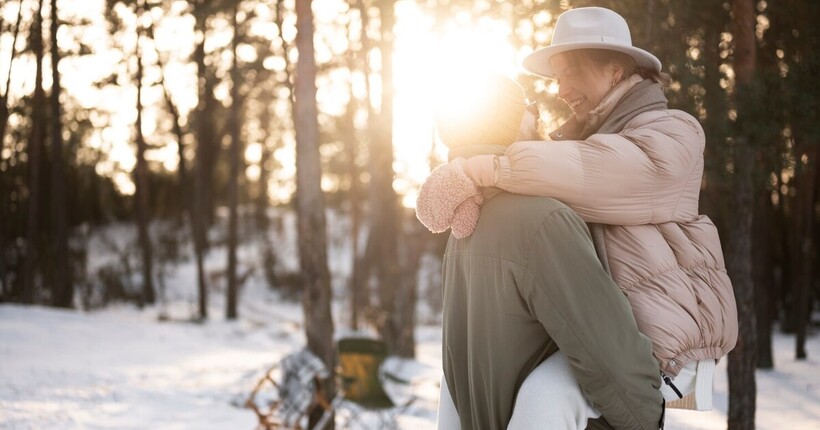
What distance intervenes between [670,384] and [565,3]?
5.91m

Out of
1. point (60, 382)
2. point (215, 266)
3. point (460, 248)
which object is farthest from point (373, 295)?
point (460, 248)

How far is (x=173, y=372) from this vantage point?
49.7 feet

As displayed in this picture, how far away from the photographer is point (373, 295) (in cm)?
3266

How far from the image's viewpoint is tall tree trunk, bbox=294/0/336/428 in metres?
9.99

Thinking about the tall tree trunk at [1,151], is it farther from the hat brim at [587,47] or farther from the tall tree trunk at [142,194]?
the hat brim at [587,47]

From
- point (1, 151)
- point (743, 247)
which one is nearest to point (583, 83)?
point (743, 247)

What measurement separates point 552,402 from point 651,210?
55cm

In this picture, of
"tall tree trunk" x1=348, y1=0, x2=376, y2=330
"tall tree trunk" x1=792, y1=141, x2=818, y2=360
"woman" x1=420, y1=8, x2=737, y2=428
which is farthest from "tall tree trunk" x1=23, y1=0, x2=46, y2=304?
"woman" x1=420, y1=8, x2=737, y2=428

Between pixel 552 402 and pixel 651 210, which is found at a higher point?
pixel 651 210

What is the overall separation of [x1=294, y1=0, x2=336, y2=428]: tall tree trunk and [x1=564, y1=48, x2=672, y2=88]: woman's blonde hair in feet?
25.1

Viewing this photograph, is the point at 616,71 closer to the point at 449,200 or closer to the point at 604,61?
the point at 604,61

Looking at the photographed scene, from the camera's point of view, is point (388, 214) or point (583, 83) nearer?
point (583, 83)

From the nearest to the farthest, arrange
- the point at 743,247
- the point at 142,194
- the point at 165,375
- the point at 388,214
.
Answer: the point at 743,247
the point at 165,375
the point at 388,214
the point at 142,194

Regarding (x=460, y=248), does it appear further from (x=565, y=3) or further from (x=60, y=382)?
(x=60, y=382)
